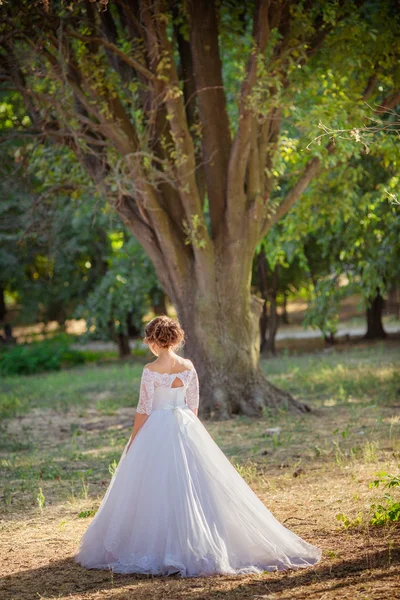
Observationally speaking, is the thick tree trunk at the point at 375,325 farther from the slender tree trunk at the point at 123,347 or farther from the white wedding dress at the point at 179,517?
the white wedding dress at the point at 179,517

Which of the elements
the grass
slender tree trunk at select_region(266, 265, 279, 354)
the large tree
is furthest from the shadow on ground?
slender tree trunk at select_region(266, 265, 279, 354)

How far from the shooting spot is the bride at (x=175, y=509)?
16.5 feet

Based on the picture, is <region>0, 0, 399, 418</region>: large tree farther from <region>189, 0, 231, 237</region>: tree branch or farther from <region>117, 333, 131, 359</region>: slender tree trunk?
<region>117, 333, 131, 359</region>: slender tree trunk

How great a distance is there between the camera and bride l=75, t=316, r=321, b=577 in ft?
16.5

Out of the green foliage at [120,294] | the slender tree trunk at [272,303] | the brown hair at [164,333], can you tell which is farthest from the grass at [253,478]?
the slender tree trunk at [272,303]

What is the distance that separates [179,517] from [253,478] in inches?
110

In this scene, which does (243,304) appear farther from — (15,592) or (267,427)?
(15,592)

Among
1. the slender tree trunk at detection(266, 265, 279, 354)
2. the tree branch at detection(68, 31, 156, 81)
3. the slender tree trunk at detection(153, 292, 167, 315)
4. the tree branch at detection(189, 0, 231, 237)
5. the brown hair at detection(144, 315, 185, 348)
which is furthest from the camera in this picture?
the slender tree trunk at detection(153, 292, 167, 315)

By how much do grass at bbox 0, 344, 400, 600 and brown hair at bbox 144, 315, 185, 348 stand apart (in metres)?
1.67

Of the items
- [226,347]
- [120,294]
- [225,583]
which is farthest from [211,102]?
[120,294]

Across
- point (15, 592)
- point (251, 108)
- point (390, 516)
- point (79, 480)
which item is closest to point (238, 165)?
point (251, 108)

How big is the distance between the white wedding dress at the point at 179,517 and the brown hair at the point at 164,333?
240 millimetres

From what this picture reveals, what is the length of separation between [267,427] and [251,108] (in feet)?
14.9

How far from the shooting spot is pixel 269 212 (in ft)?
40.0
